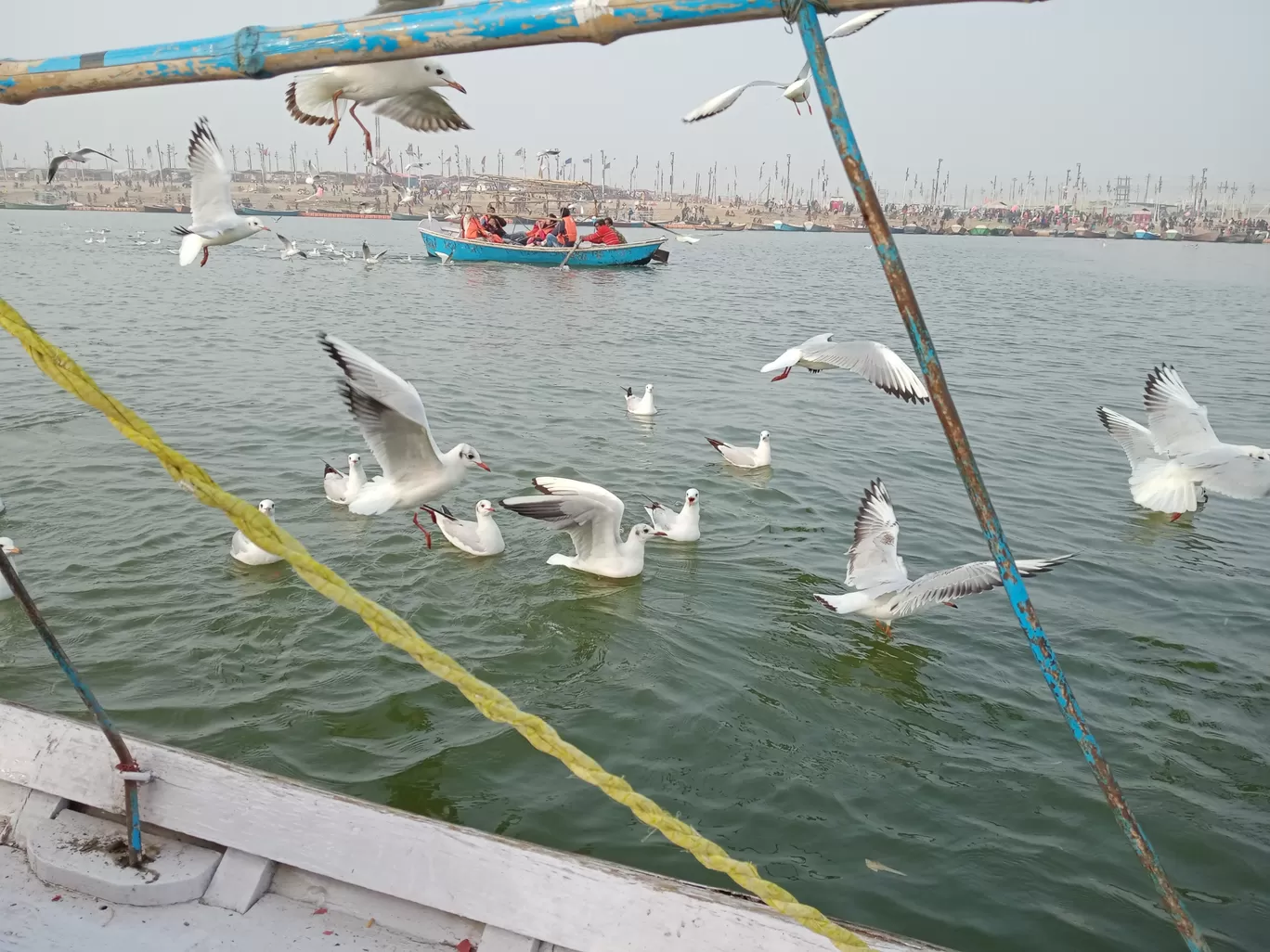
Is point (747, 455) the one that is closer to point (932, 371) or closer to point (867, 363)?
point (867, 363)

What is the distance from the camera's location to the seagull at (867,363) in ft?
26.0

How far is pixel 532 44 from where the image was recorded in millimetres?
1794

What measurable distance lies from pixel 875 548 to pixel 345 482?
14.7ft

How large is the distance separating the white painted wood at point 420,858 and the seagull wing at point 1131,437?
26.4 feet

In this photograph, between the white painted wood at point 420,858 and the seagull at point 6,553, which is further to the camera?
the seagull at point 6,553

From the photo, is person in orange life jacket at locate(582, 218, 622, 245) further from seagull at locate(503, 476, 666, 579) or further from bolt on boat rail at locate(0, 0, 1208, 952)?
bolt on boat rail at locate(0, 0, 1208, 952)

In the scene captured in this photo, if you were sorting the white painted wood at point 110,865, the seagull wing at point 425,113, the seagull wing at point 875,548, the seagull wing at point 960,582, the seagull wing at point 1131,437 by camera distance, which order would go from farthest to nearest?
the seagull wing at point 1131,437 < the seagull wing at point 875,548 < the seagull wing at point 960,582 < the seagull wing at point 425,113 < the white painted wood at point 110,865

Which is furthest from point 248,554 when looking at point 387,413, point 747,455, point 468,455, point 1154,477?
point 1154,477

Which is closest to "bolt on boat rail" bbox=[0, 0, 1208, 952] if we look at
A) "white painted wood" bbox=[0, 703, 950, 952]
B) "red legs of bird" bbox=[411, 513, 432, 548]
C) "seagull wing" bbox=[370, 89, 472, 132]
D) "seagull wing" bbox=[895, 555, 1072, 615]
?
"white painted wood" bbox=[0, 703, 950, 952]

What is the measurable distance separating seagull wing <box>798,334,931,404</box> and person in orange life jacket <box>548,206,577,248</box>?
26.2m

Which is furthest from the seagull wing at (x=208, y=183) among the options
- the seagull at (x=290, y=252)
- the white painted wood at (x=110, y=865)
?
the seagull at (x=290, y=252)

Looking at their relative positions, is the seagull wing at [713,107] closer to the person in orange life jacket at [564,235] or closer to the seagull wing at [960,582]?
the seagull wing at [960,582]

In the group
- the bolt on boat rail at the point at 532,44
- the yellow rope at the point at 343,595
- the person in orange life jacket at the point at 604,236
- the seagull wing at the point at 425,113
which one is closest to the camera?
the bolt on boat rail at the point at 532,44

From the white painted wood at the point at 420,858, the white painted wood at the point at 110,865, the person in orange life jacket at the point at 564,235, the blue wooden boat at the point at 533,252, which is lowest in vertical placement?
the white painted wood at the point at 110,865
